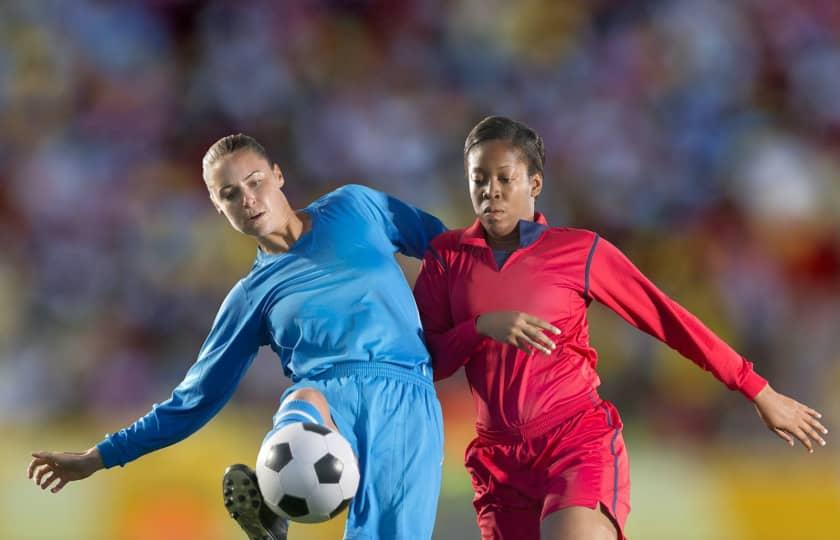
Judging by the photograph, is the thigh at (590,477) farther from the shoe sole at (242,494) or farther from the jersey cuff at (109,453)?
the jersey cuff at (109,453)

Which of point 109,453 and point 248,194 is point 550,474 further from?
→ point 109,453

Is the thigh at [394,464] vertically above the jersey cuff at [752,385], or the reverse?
the jersey cuff at [752,385]

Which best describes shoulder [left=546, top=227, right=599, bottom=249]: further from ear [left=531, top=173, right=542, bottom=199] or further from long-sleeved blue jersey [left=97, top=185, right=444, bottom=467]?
long-sleeved blue jersey [left=97, top=185, right=444, bottom=467]

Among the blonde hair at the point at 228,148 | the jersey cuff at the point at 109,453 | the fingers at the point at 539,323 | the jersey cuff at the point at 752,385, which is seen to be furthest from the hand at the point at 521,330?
the jersey cuff at the point at 109,453

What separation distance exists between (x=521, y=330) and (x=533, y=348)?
7 centimetres

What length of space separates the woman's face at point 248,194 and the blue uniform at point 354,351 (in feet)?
0.33

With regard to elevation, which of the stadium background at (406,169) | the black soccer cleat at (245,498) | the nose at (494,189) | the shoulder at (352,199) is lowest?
the black soccer cleat at (245,498)

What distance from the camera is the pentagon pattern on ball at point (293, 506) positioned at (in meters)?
2.40

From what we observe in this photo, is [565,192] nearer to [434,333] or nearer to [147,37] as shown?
[147,37]

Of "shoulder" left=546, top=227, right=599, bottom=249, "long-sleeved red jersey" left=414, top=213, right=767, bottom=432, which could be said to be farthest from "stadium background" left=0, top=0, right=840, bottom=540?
"shoulder" left=546, top=227, right=599, bottom=249

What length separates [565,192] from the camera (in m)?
7.25

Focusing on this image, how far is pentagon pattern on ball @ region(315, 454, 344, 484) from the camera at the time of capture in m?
2.37

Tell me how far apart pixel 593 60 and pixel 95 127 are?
3777 millimetres

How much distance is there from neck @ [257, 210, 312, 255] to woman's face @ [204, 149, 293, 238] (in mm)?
18
